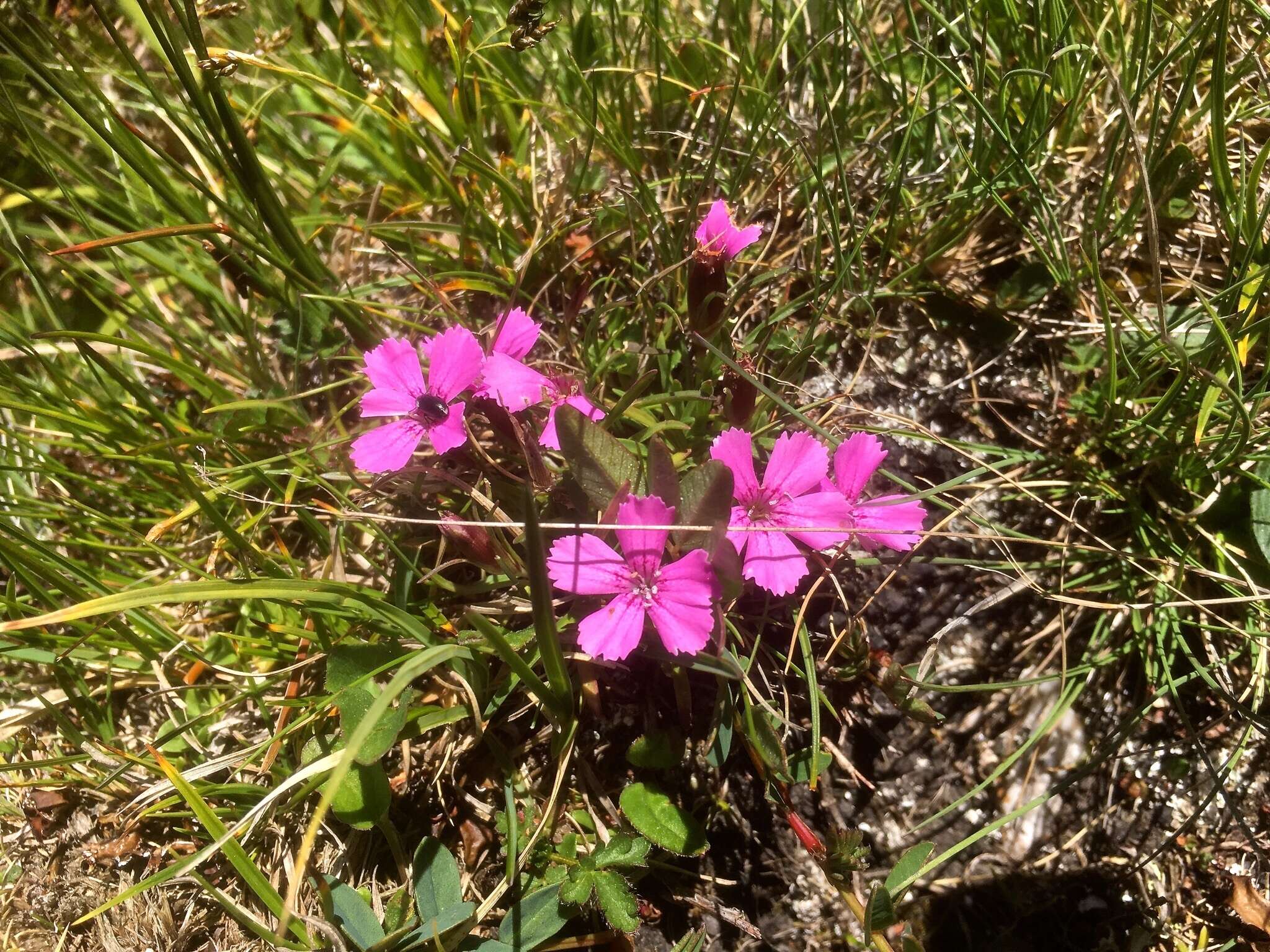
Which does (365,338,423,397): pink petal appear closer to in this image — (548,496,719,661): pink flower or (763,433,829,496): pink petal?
(548,496,719,661): pink flower

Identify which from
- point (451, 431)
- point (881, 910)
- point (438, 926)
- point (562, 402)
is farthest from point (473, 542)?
point (881, 910)

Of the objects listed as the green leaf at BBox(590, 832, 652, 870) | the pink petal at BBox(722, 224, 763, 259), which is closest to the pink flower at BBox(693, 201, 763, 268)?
the pink petal at BBox(722, 224, 763, 259)

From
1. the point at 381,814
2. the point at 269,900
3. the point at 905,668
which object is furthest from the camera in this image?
the point at 905,668

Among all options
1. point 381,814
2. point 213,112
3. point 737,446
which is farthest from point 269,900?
point 213,112

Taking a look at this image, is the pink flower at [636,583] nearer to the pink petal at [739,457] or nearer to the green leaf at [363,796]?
the pink petal at [739,457]

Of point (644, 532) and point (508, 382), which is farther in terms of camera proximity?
point (508, 382)

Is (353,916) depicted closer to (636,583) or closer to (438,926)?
(438,926)

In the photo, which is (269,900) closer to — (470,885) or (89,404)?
(470,885)
